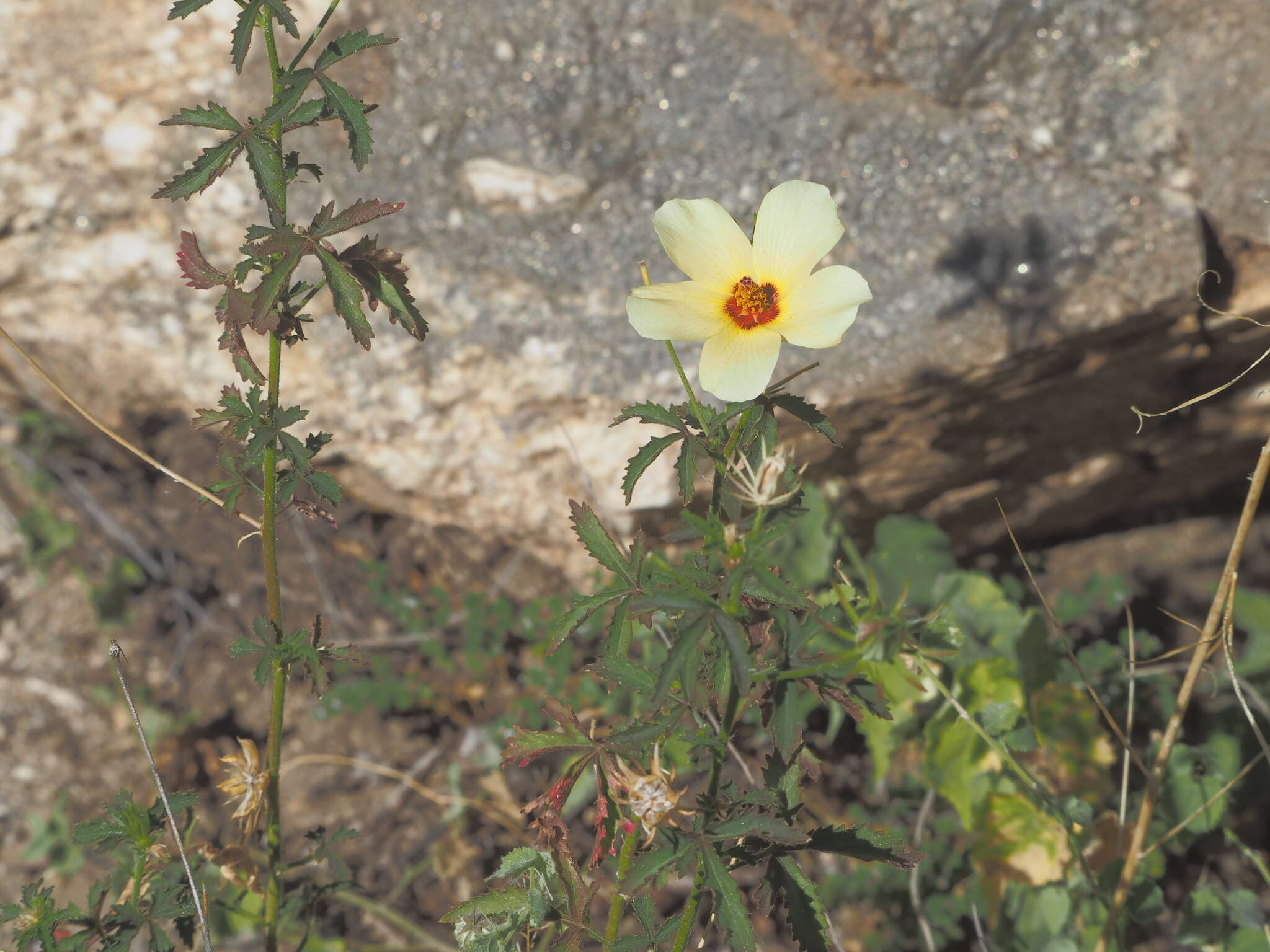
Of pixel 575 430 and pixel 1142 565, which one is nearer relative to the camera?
pixel 575 430

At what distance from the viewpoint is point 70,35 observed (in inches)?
100

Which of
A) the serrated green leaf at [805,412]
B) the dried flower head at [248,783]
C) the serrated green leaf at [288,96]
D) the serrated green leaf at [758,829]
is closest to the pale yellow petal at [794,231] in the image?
the serrated green leaf at [805,412]

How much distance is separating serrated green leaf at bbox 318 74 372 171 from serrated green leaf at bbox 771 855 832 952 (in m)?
0.95

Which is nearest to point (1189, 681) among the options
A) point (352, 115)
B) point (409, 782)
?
point (352, 115)

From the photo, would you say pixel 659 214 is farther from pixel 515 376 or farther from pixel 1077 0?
pixel 1077 0

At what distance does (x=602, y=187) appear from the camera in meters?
2.44

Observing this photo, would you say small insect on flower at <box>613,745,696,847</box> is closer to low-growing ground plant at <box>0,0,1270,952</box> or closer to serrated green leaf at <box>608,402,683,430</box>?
low-growing ground plant at <box>0,0,1270,952</box>

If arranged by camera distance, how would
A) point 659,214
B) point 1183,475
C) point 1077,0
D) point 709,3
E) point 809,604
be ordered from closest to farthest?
point 809,604
point 659,214
point 1077,0
point 709,3
point 1183,475

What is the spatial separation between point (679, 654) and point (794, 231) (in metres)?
0.55

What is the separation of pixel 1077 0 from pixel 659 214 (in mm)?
1683

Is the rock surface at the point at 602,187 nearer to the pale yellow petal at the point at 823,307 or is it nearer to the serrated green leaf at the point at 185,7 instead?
the pale yellow petal at the point at 823,307

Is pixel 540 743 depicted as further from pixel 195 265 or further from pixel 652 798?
pixel 195 265

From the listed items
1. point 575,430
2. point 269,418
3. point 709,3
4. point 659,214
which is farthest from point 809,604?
point 709,3

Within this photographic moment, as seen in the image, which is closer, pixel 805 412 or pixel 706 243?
pixel 805 412
